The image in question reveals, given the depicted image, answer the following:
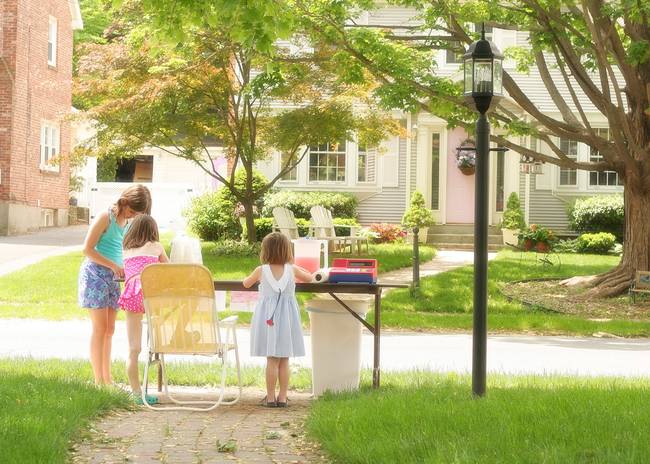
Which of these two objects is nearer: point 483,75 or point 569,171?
point 483,75

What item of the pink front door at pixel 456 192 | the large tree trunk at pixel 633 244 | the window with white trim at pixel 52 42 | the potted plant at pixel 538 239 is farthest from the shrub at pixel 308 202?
the large tree trunk at pixel 633 244

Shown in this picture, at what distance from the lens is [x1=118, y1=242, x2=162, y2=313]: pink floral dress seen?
8.58m

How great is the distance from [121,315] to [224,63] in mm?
8284

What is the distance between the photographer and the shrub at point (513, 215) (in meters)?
28.9

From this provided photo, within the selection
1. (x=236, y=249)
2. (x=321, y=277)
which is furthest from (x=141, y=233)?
(x=236, y=249)

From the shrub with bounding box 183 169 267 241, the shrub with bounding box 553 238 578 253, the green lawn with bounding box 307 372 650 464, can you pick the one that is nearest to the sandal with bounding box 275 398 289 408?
the green lawn with bounding box 307 372 650 464

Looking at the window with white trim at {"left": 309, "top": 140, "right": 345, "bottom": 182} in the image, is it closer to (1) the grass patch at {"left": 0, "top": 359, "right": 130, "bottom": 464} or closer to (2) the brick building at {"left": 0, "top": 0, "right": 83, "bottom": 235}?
(2) the brick building at {"left": 0, "top": 0, "right": 83, "bottom": 235}

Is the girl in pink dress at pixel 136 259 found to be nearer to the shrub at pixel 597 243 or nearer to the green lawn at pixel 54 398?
the green lawn at pixel 54 398

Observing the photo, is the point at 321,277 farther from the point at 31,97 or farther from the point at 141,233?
the point at 31,97

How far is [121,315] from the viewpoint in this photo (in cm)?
1630

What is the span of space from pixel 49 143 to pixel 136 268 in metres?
25.6

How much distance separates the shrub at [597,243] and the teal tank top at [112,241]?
67.0 ft

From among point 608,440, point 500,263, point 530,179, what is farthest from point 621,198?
point 608,440

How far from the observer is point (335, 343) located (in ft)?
29.6
